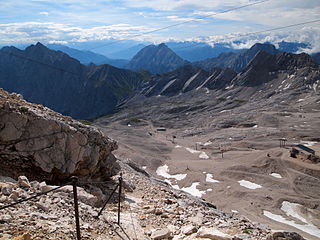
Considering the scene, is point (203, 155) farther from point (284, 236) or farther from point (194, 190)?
point (284, 236)

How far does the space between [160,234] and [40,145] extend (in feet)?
28.5

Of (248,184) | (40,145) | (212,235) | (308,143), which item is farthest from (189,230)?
(308,143)

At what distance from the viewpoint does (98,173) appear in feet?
68.2

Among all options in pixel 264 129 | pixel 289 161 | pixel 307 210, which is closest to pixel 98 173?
pixel 307 210

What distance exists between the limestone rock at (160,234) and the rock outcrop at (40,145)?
24.2ft

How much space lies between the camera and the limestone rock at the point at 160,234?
1185cm

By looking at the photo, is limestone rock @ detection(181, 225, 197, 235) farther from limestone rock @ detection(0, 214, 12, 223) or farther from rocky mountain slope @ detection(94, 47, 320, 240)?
rocky mountain slope @ detection(94, 47, 320, 240)

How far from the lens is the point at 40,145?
16.5 m

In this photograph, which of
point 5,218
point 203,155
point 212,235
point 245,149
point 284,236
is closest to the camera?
point 5,218

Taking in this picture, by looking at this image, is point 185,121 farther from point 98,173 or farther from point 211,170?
point 98,173

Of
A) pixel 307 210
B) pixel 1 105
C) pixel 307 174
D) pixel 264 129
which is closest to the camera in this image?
pixel 1 105

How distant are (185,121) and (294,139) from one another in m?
72.6

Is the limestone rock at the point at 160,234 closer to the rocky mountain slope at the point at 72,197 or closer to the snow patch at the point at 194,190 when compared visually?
the rocky mountain slope at the point at 72,197

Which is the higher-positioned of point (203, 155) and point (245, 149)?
point (245, 149)
